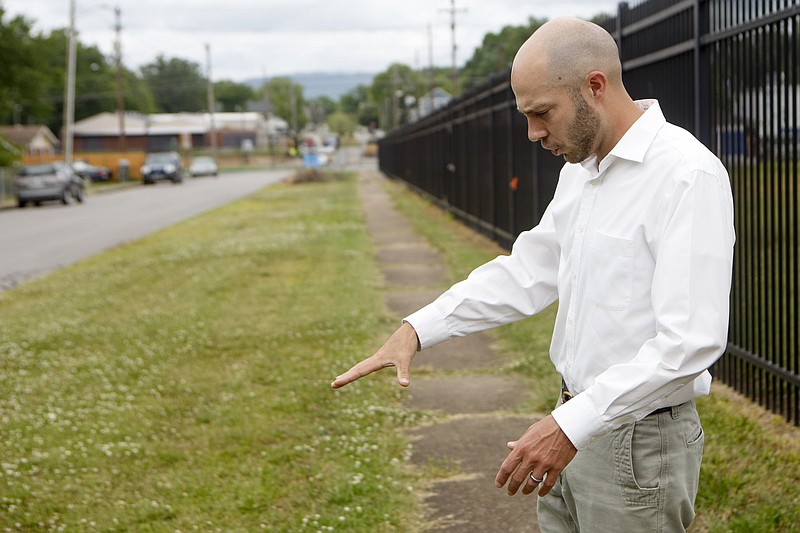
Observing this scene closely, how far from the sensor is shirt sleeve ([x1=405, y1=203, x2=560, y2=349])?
2.72 meters

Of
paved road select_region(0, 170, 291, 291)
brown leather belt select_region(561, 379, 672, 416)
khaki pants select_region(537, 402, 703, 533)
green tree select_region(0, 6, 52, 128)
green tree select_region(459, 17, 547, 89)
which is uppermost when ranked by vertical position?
green tree select_region(459, 17, 547, 89)

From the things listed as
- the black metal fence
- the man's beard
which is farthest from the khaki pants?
the black metal fence

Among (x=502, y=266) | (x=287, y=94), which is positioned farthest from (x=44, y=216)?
(x=287, y=94)

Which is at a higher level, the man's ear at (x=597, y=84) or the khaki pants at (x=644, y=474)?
the man's ear at (x=597, y=84)

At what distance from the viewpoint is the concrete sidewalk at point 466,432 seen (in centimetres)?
444

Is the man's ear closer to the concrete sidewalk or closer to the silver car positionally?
the concrete sidewalk

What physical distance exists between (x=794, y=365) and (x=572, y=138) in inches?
134

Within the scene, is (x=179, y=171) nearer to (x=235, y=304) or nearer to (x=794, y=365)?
(x=235, y=304)

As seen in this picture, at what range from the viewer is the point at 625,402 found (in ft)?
6.93

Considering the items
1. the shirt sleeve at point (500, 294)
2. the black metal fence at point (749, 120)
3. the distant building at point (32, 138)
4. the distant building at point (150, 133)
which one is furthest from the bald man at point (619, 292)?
the distant building at point (150, 133)

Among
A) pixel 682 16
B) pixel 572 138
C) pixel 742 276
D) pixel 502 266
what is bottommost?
pixel 742 276

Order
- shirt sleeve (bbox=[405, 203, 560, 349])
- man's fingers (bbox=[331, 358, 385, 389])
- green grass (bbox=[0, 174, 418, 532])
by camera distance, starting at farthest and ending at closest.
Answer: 1. green grass (bbox=[0, 174, 418, 532])
2. shirt sleeve (bbox=[405, 203, 560, 349])
3. man's fingers (bbox=[331, 358, 385, 389])

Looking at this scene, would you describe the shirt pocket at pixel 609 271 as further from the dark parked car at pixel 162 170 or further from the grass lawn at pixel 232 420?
the dark parked car at pixel 162 170

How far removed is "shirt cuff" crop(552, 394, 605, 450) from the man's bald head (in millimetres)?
686
